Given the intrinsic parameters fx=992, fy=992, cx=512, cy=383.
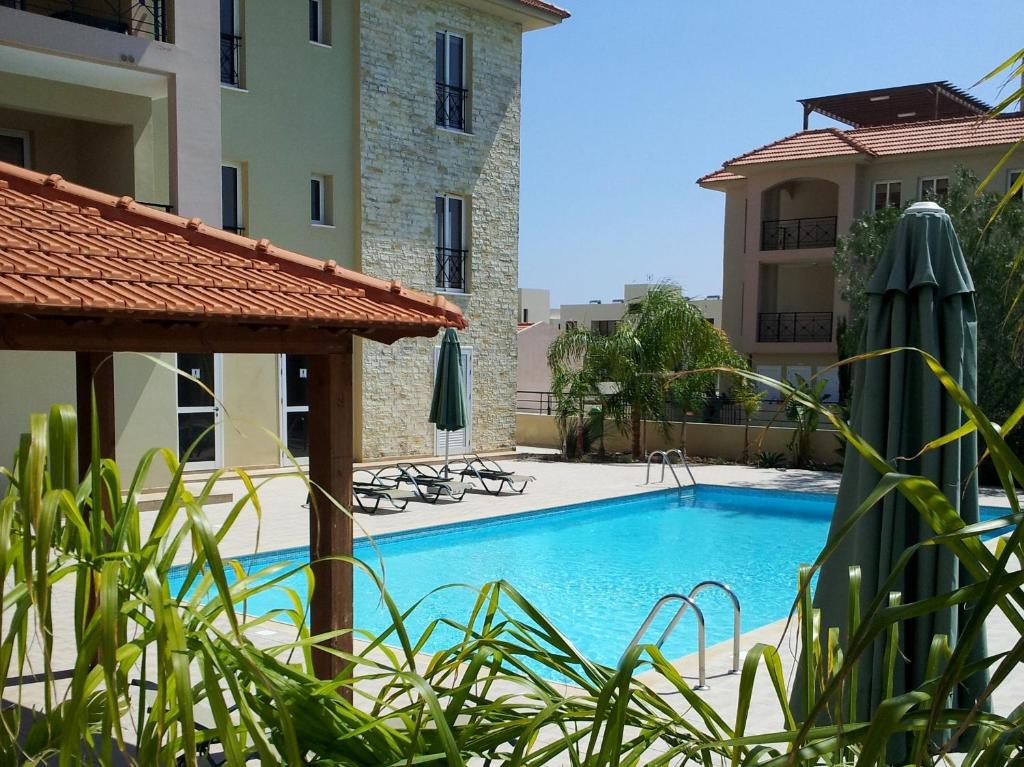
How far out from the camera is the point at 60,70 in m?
13.3

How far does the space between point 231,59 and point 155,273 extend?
14357 millimetres

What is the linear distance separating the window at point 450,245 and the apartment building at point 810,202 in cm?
1025

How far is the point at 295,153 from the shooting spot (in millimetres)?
18719

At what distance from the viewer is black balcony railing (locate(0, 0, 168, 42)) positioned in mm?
13711

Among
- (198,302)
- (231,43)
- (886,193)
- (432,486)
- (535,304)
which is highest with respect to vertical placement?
(231,43)

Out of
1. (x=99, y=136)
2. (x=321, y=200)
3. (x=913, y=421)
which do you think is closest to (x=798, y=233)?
(x=321, y=200)

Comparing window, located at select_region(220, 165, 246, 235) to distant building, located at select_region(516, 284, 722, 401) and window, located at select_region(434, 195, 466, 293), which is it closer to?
window, located at select_region(434, 195, 466, 293)

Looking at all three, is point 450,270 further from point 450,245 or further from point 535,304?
point 535,304

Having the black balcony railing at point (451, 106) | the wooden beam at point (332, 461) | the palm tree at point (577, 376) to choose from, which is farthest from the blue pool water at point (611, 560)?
the black balcony railing at point (451, 106)

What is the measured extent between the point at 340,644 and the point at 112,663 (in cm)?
322

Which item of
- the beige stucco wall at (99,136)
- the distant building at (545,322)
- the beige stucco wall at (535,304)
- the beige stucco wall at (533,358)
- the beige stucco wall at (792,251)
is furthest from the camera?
the beige stucco wall at (535,304)

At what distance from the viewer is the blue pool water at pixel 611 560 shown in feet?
34.2

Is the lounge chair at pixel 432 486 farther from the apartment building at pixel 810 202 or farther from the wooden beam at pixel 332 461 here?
the apartment building at pixel 810 202

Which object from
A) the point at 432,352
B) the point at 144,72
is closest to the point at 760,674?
the point at 144,72
